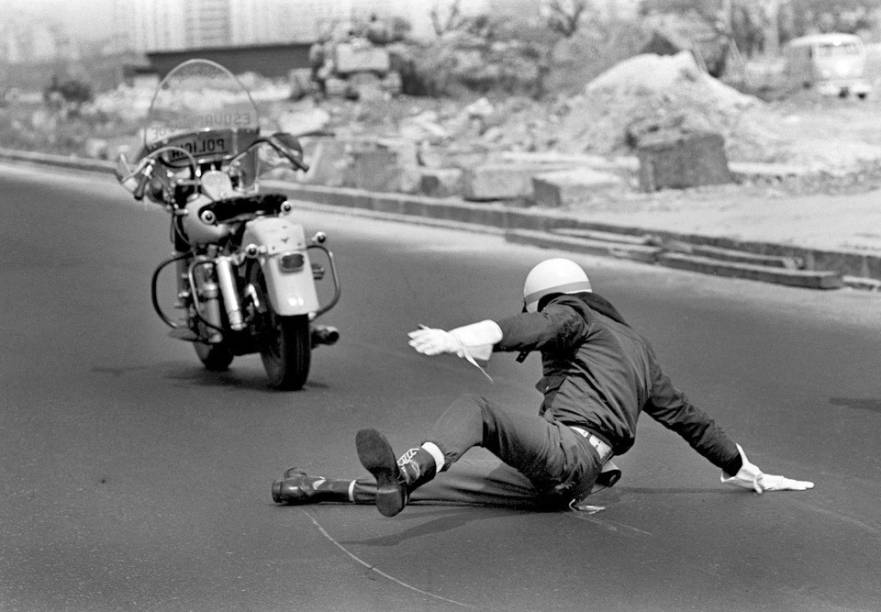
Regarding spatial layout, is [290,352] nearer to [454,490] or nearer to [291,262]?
[291,262]

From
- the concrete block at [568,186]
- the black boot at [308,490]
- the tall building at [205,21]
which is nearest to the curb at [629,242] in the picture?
the concrete block at [568,186]

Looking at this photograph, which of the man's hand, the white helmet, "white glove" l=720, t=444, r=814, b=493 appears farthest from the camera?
"white glove" l=720, t=444, r=814, b=493

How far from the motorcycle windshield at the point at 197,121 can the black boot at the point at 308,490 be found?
12.6 feet

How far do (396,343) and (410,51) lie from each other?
45.4m

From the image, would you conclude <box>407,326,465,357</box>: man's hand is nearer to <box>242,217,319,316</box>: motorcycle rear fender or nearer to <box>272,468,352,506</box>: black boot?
<box>272,468,352,506</box>: black boot

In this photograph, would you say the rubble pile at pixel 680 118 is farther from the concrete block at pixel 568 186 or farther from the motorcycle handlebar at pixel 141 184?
the motorcycle handlebar at pixel 141 184

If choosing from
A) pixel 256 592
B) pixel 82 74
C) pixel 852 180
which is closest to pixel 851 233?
pixel 852 180

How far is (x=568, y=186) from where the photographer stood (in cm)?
2027

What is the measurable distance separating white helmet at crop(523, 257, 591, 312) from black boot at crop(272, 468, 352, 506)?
1.07 m

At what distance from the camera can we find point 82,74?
72.6 meters

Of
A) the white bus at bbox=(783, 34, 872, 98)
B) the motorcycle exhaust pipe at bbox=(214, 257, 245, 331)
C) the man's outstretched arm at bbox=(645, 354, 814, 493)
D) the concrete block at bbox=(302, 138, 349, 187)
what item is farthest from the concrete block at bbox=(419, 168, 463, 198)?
the white bus at bbox=(783, 34, 872, 98)

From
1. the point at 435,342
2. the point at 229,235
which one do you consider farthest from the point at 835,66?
the point at 435,342

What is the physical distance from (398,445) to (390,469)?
2.25 meters

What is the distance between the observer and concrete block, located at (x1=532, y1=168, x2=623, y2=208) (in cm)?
2027
